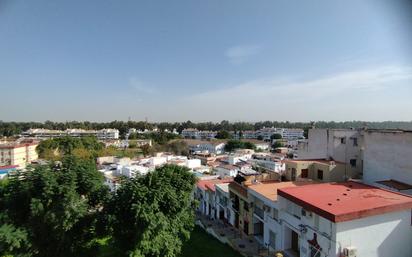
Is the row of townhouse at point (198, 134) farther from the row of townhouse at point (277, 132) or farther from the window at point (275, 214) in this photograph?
the window at point (275, 214)

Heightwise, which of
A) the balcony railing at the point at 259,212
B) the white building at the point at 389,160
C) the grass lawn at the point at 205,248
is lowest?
the grass lawn at the point at 205,248

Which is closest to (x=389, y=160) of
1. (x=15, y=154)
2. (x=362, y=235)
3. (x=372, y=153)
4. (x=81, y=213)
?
(x=372, y=153)

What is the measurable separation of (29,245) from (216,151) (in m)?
72.6

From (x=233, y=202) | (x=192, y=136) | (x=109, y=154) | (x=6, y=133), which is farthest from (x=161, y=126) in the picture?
(x=233, y=202)

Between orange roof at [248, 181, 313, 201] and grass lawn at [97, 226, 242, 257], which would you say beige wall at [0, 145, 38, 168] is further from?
orange roof at [248, 181, 313, 201]

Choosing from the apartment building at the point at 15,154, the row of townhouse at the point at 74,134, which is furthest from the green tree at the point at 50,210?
the row of townhouse at the point at 74,134

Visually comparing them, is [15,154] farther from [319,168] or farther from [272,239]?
[319,168]

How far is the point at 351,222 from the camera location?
11016 mm

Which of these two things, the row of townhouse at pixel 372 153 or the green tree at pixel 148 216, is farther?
the row of townhouse at pixel 372 153

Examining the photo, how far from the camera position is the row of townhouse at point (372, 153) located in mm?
16266

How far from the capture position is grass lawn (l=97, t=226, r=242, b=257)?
1603 cm

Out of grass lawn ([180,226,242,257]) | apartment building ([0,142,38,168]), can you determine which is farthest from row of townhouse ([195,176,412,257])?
apartment building ([0,142,38,168])

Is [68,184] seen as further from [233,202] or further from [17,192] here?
[233,202]

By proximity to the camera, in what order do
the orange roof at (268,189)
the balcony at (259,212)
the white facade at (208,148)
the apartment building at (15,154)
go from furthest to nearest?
the white facade at (208,148), the apartment building at (15,154), the balcony at (259,212), the orange roof at (268,189)
